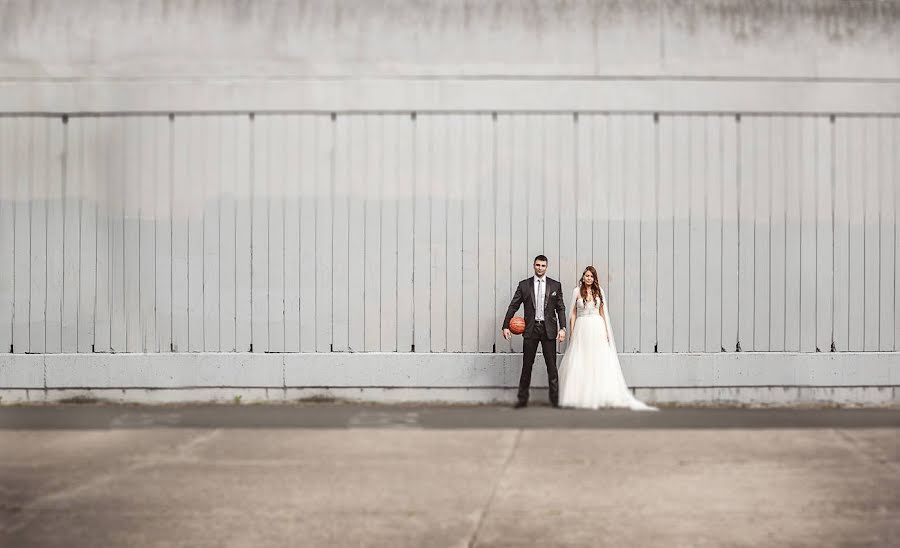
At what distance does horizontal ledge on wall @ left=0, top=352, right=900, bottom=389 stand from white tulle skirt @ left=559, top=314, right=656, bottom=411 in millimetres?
445

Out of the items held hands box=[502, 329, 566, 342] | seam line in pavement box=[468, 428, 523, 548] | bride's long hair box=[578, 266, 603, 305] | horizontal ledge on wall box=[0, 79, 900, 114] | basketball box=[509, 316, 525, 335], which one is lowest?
seam line in pavement box=[468, 428, 523, 548]

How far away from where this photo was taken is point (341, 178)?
1362cm

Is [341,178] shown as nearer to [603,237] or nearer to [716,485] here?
[603,237]

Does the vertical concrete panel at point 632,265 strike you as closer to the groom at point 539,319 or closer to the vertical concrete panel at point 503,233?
the groom at point 539,319

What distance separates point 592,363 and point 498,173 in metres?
2.61

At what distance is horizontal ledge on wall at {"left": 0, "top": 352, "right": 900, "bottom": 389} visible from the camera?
13445 millimetres

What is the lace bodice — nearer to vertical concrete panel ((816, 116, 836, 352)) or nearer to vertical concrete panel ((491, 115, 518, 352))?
vertical concrete panel ((491, 115, 518, 352))

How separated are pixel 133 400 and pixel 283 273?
242cm

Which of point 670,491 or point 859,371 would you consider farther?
point 859,371

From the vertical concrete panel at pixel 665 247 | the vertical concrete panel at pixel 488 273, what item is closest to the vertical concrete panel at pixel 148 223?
the vertical concrete panel at pixel 488 273

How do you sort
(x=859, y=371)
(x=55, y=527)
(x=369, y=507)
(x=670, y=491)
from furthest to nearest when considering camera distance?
(x=859, y=371)
(x=670, y=491)
(x=369, y=507)
(x=55, y=527)

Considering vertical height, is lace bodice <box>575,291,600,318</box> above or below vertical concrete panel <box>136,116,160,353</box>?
below

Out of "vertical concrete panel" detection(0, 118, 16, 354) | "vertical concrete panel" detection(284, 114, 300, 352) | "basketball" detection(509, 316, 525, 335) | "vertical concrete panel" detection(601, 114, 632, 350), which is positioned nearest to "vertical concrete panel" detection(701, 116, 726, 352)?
"vertical concrete panel" detection(601, 114, 632, 350)

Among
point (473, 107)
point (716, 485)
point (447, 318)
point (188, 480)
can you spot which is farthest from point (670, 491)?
point (473, 107)
